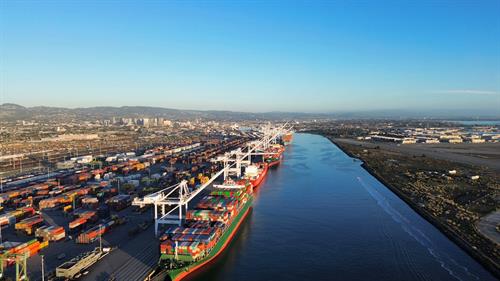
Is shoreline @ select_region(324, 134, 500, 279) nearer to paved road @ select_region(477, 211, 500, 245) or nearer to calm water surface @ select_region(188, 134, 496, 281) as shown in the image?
calm water surface @ select_region(188, 134, 496, 281)

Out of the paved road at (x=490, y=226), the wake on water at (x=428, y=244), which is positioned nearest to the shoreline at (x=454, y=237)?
the wake on water at (x=428, y=244)

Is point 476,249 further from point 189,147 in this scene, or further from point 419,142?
point 419,142

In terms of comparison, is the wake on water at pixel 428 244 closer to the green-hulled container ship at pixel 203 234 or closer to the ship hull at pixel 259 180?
the green-hulled container ship at pixel 203 234

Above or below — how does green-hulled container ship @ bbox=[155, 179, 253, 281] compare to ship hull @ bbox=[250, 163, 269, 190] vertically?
above

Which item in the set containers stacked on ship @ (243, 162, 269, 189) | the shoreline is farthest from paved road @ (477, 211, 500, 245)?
containers stacked on ship @ (243, 162, 269, 189)

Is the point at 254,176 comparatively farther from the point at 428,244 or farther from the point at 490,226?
the point at 490,226

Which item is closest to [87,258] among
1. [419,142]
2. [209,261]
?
[209,261]

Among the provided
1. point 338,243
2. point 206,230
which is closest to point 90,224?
point 206,230
